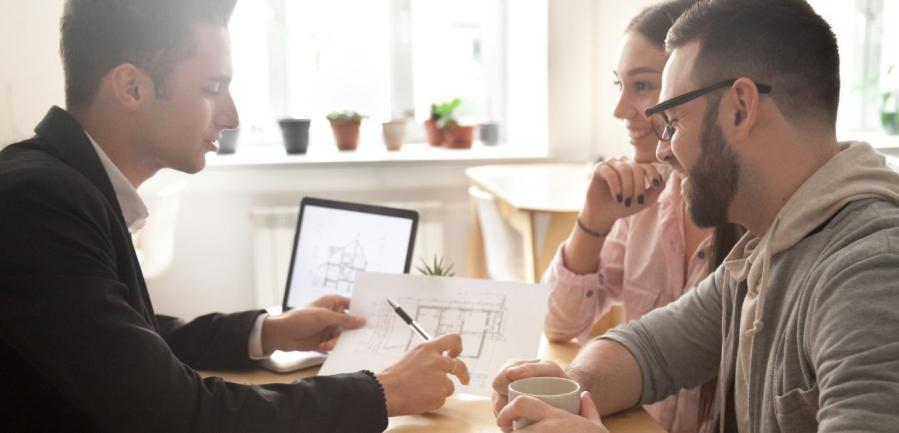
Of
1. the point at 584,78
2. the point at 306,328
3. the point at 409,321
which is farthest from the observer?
the point at 584,78

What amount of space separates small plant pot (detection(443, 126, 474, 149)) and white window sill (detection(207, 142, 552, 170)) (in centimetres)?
3

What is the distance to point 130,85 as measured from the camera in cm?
131

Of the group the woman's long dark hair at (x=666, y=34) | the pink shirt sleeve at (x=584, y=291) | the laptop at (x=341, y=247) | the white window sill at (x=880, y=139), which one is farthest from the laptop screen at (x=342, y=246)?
the white window sill at (x=880, y=139)

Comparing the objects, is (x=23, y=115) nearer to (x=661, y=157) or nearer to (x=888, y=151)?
(x=661, y=157)

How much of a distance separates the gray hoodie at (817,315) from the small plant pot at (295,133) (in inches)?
101

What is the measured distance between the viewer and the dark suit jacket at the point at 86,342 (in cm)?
A: 101

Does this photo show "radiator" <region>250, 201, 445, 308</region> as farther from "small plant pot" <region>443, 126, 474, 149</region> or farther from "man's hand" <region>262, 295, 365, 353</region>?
"man's hand" <region>262, 295, 365, 353</region>

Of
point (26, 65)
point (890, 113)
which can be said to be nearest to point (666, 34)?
point (890, 113)

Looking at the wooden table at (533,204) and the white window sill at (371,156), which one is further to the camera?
the white window sill at (371,156)

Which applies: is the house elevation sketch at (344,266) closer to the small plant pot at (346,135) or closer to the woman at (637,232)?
the woman at (637,232)

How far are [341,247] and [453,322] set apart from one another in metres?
0.37

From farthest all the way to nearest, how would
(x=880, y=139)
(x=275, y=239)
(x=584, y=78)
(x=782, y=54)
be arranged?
(x=584, y=78) → (x=275, y=239) → (x=880, y=139) → (x=782, y=54)

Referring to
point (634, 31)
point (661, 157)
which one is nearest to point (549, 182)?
point (634, 31)

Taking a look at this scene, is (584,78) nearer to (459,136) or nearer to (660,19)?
(459,136)
